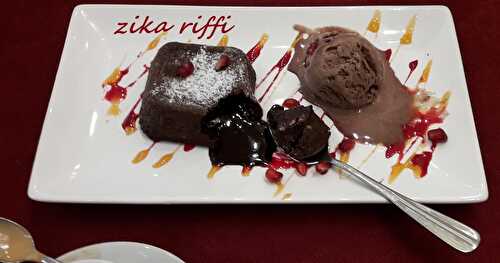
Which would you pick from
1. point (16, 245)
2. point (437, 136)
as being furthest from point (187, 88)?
point (437, 136)

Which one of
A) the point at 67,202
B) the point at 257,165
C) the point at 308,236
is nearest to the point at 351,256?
the point at 308,236

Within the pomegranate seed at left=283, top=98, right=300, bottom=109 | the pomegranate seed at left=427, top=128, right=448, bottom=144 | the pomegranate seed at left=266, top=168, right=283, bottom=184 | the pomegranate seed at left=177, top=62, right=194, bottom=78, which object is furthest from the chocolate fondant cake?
the pomegranate seed at left=427, top=128, right=448, bottom=144

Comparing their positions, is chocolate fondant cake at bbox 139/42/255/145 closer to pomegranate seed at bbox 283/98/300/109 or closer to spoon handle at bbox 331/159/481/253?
pomegranate seed at bbox 283/98/300/109

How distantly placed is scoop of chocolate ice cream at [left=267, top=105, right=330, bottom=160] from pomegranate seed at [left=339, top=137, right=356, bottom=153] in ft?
0.25

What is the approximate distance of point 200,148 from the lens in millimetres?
1921

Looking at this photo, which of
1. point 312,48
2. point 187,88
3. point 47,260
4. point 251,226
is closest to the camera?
point 47,260

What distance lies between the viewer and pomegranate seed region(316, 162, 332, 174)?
1.81 metres

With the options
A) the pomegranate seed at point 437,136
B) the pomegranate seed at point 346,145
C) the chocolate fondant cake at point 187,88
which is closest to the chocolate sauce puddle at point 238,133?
the chocolate fondant cake at point 187,88

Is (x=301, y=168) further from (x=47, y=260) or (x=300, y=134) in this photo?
(x=47, y=260)

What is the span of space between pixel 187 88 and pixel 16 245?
0.88m

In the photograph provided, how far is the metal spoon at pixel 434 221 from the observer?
5.15 feet

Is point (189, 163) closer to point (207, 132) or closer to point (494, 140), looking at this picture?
point (207, 132)

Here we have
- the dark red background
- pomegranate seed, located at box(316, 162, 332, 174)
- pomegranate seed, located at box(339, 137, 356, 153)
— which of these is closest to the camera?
the dark red background

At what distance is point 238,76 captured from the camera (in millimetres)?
1938
